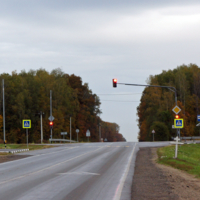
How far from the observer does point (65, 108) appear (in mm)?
88625

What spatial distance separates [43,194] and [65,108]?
77325 millimetres

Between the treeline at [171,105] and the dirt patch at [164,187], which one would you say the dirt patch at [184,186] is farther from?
the treeline at [171,105]

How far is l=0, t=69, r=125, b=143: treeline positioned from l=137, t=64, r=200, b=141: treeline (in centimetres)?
1678

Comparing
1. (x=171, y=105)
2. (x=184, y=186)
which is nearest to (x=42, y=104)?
(x=171, y=105)

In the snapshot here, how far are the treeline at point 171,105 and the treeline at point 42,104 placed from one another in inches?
661

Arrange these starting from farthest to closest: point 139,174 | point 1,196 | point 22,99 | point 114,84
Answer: point 22,99 → point 114,84 → point 139,174 → point 1,196

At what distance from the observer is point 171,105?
3469 inches

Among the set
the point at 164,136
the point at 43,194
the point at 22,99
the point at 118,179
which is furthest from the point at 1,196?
the point at 164,136

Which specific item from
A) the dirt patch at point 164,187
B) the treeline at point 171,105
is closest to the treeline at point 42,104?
the treeline at point 171,105

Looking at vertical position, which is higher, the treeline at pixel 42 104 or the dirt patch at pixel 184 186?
the treeline at pixel 42 104

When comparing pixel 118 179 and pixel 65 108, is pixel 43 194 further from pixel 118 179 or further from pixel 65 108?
pixel 65 108

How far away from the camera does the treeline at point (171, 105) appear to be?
85500 millimetres

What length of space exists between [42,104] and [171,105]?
29540 mm

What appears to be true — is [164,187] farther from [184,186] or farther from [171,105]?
[171,105]
